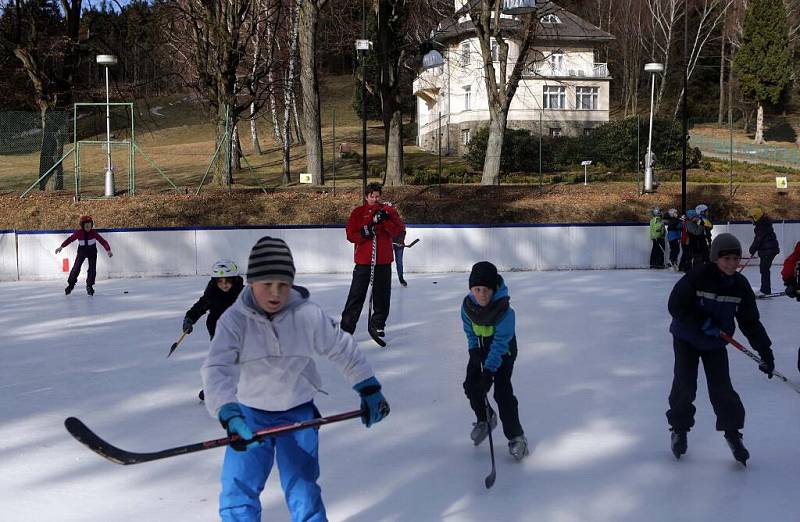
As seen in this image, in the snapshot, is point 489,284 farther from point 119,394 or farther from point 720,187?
point 720,187

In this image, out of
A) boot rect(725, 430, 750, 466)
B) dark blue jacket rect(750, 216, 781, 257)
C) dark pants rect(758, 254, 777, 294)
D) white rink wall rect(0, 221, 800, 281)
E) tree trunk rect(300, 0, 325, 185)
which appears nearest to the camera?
boot rect(725, 430, 750, 466)

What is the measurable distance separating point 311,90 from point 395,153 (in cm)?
328

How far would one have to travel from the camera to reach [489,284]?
4.91 meters

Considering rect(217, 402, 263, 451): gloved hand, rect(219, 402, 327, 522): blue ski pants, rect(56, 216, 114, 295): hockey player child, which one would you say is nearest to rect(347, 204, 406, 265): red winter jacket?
rect(219, 402, 327, 522): blue ski pants

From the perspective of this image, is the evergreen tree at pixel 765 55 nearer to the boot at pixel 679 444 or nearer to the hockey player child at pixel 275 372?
the boot at pixel 679 444

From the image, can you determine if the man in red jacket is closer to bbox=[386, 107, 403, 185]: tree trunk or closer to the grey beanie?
the grey beanie

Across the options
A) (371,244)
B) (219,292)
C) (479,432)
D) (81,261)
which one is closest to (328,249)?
(81,261)

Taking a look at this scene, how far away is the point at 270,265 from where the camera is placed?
3.29m

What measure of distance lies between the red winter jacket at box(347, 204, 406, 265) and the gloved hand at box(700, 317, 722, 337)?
4303mm

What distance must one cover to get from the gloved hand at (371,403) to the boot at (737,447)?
8.45 feet

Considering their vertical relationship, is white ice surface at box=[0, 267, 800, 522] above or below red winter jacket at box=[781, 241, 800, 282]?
below

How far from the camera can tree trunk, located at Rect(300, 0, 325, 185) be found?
2441cm

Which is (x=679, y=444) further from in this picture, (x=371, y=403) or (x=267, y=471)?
(x=267, y=471)

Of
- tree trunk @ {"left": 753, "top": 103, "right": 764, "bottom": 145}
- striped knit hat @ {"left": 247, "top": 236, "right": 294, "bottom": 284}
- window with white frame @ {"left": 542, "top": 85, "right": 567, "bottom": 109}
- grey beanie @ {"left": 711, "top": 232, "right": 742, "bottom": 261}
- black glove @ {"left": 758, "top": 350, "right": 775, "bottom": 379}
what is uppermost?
window with white frame @ {"left": 542, "top": 85, "right": 567, "bottom": 109}
